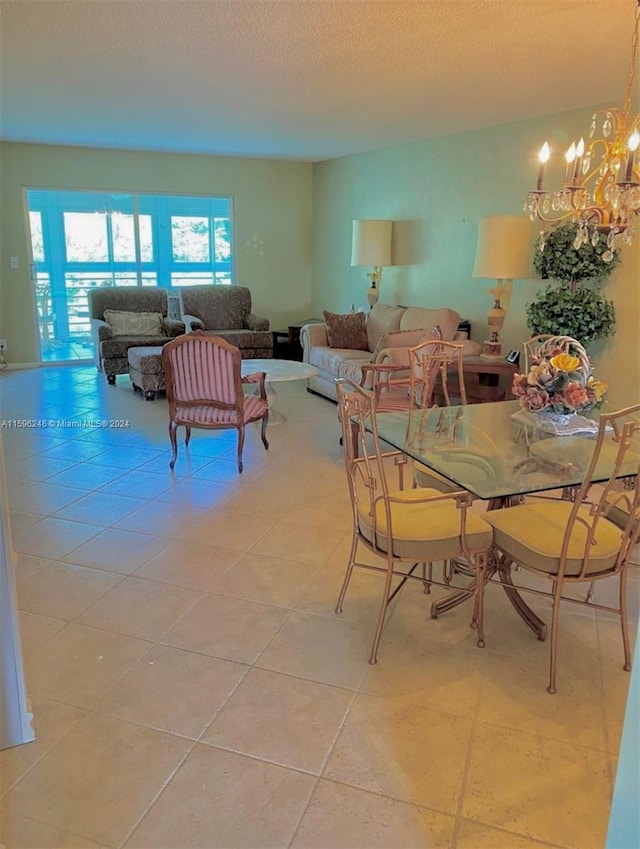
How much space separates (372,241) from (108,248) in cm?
342

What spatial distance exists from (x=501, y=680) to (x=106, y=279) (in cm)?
710

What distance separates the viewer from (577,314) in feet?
14.5

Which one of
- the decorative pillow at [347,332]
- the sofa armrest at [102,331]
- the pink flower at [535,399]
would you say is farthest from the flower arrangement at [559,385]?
the sofa armrest at [102,331]

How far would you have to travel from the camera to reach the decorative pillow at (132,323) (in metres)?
6.93

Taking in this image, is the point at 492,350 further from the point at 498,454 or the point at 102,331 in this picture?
the point at 102,331

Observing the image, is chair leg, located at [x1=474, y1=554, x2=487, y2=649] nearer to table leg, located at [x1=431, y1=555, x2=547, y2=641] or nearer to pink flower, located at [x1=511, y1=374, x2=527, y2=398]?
table leg, located at [x1=431, y1=555, x2=547, y2=641]

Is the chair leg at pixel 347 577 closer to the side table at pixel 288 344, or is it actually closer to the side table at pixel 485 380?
the side table at pixel 485 380

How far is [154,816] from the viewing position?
1611mm

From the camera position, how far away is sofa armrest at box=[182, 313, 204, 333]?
22.5 ft

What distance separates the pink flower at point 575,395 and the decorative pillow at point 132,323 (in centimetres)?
541

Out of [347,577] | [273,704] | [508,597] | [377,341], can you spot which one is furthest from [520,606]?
[377,341]

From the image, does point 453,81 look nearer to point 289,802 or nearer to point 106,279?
point 289,802

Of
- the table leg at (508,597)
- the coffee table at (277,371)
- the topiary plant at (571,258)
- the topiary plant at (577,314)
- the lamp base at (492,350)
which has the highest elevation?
the topiary plant at (571,258)

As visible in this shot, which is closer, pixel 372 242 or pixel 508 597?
pixel 508 597
